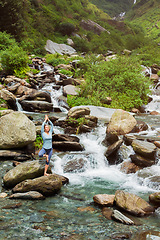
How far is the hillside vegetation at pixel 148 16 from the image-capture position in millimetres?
52928

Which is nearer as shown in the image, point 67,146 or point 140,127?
point 67,146

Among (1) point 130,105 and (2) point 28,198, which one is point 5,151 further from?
(1) point 130,105

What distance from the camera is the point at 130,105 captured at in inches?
550

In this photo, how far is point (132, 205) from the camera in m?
4.02

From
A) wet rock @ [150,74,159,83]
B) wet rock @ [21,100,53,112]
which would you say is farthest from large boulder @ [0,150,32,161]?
wet rock @ [150,74,159,83]

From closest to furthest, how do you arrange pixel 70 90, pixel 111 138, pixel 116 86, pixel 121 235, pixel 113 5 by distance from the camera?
1. pixel 121 235
2. pixel 111 138
3. pixel 116 86
4. pixel 70 90
5. pixel 113 5

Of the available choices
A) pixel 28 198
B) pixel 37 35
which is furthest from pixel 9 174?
pixel 37 35

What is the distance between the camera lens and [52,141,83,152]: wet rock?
770cm

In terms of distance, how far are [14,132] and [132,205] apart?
425 cm

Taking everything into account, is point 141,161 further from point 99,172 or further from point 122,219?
point 122,219

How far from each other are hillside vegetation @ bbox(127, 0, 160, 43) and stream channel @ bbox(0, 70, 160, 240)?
47916 mm

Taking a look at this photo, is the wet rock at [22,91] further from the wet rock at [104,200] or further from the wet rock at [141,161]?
the wet rock at [104,200]

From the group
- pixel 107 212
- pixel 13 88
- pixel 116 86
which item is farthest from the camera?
pixel 116 86

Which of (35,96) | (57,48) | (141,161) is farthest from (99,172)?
(57,48)
